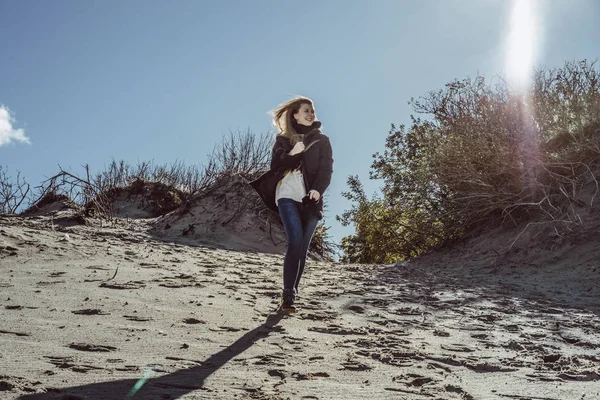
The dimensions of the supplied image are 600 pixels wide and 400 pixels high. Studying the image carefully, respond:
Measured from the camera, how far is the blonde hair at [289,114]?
4.37 metres

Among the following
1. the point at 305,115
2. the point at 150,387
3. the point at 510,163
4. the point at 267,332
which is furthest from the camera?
the point at 510,163

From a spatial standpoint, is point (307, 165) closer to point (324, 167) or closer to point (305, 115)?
point (324, 167)

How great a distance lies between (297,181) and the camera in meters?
4.14

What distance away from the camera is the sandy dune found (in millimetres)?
2264

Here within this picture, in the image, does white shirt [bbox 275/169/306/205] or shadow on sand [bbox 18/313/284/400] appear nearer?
shadow on sand [bbox 18/313/284/400]

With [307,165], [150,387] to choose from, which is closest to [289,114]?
[307,165]

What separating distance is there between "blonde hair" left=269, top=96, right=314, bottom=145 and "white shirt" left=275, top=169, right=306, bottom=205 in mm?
289

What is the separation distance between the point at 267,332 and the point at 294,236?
0.87 meters

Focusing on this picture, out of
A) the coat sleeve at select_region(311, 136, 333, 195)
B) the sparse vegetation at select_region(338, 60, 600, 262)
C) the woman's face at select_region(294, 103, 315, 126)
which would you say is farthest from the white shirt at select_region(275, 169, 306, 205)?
the sparse vegetation at select_region(338, 60, 600, 262)

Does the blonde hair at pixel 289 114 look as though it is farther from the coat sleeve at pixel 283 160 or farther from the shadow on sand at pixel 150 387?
the shadow on sand at pixel 150 387

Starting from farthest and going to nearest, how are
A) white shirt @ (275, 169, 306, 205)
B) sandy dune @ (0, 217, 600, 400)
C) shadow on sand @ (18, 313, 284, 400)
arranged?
white shirt @ (275, 169, 306, 205)
sandy dune @ (0, 217, 600, 400)
shadow on sand @ (18, 313, 284, 400)

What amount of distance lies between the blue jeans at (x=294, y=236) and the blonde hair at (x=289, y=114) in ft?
1.78

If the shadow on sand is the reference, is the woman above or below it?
above

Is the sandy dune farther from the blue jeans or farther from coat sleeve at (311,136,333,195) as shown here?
coat sleeve at (311,136,333,195)
